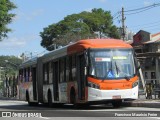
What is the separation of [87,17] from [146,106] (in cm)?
8137

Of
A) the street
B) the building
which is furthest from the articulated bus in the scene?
the building

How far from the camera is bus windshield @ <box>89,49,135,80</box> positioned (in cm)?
2284

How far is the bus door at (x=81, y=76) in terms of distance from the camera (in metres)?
23.3

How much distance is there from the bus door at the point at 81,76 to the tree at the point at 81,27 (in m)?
70.7

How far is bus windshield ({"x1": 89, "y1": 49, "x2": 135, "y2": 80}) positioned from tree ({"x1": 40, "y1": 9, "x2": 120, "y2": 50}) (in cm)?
7123

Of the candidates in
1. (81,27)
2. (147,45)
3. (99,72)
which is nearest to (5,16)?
(99,72)

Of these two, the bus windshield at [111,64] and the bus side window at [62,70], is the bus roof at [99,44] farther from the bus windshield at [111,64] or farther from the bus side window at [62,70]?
the bus side window at [62,70]

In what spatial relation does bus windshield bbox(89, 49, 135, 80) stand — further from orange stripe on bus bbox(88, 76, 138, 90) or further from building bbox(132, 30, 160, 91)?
building bbox(132, 30, 160, 91)

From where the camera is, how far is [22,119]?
1855 centimetres

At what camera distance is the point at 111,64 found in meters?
23.0

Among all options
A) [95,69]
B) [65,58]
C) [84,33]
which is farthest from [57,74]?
[84,33]

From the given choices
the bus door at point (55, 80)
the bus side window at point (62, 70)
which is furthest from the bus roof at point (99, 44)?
the bus door at point (55, 80)

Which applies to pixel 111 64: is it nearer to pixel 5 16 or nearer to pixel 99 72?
pixel 99 72

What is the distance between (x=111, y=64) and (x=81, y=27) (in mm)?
79407
